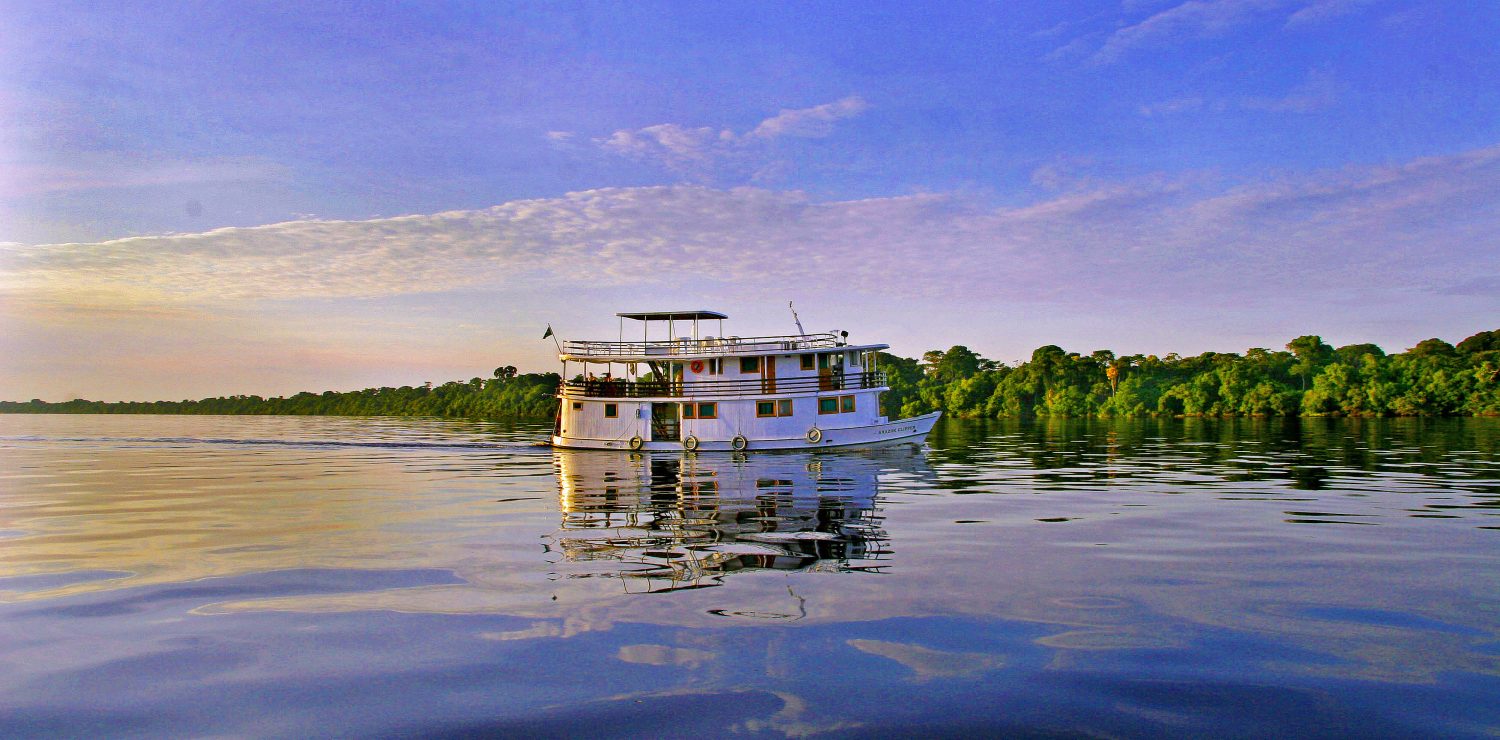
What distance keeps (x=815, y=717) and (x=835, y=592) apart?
12.3 feet

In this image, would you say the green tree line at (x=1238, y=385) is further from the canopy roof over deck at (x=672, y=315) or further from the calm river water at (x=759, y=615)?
the calm river water at (x=759, y=615)

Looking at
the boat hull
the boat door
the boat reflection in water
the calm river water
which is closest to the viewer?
the calm river water

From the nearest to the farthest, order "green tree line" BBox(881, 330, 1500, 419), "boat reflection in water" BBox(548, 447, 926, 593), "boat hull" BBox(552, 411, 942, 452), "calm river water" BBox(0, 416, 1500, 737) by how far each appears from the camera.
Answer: "calm river water" BBox(0, 416, 1500, 737) → "boat reflection in water" BBox(548, 447, 926, 593) → "boat hull" BBox(552, 411, 942, 452) → "green tree line" BBox(881, 330, 1500, 419)

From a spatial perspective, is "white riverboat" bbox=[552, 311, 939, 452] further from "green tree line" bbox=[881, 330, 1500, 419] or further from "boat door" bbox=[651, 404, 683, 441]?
A: "green tree line" bbox=[881, 330, 1500, 419]

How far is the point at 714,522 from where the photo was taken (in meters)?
15.8

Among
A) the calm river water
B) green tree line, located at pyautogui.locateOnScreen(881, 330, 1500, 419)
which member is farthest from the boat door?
green tree line, located at pyautogui.locateOnScreen(881, 330, 1500, 419)

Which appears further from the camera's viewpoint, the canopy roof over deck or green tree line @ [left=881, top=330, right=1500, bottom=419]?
green tree line @ [left=881, top=330, right=1500, bottom=419]

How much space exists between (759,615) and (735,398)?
96.6 feet

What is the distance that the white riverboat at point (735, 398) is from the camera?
37969 millimetres

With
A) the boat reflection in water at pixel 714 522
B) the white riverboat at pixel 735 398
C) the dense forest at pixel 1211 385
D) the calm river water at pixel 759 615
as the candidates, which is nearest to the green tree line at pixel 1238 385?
the dense forest at pixel 1211 385

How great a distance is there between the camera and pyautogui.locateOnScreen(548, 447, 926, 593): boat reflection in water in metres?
11.4

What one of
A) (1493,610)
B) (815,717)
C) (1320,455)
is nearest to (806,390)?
(1320,455)

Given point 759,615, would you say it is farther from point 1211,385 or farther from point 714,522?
point 1211,385

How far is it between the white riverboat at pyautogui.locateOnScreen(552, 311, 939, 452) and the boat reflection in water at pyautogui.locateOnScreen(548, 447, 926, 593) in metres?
7.49
